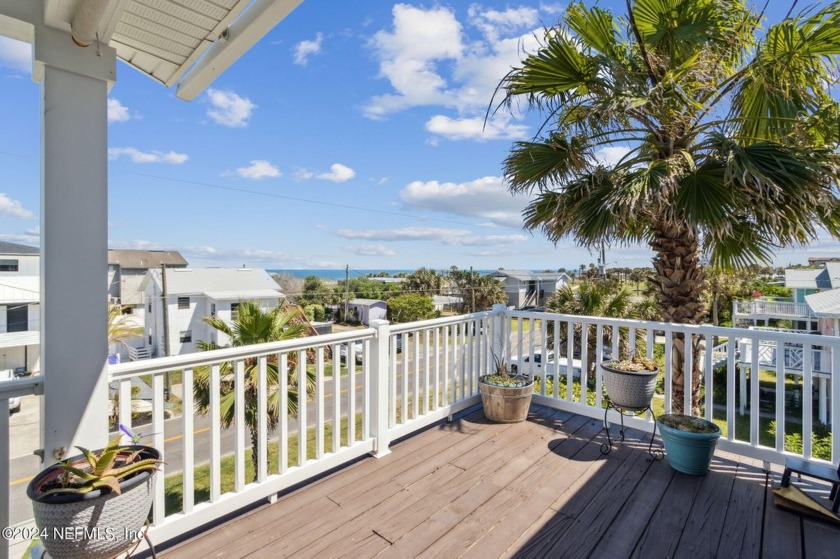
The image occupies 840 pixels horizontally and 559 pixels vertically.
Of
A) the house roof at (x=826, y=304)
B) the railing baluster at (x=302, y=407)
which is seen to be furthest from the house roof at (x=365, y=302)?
the railing baluster at (x=302, y=407)

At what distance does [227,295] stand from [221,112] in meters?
9.10

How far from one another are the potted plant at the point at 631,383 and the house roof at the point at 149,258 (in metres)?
28.4

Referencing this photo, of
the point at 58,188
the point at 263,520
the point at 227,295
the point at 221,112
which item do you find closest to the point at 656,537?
the point at 263,520

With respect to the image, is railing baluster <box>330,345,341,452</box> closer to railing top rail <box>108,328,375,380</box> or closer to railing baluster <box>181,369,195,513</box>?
railing top rail <box>108,328,375,380</box>

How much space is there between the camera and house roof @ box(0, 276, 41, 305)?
1796mm

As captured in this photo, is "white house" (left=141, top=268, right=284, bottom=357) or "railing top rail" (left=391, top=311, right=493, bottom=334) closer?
"railing top rail" (left=391, top=311, right=493, bottom=334)

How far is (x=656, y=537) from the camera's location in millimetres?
1962

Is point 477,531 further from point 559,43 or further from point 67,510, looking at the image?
point 559,43

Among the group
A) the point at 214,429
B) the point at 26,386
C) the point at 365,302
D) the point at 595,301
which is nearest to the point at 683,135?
the point at 214,429

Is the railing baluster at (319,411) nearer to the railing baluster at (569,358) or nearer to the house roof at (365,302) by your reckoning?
the railing baluster at (569,358)

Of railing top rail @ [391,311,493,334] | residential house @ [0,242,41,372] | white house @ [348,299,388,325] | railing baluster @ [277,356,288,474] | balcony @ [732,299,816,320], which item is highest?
residential house @ [0,242,41,372]

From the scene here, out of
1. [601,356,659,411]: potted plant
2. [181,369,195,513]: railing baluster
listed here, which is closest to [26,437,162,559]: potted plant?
[181,369,195,513]: railing baluster

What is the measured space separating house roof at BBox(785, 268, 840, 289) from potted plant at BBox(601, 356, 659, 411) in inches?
652

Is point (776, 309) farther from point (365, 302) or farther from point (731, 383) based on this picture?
point (365, 302)
